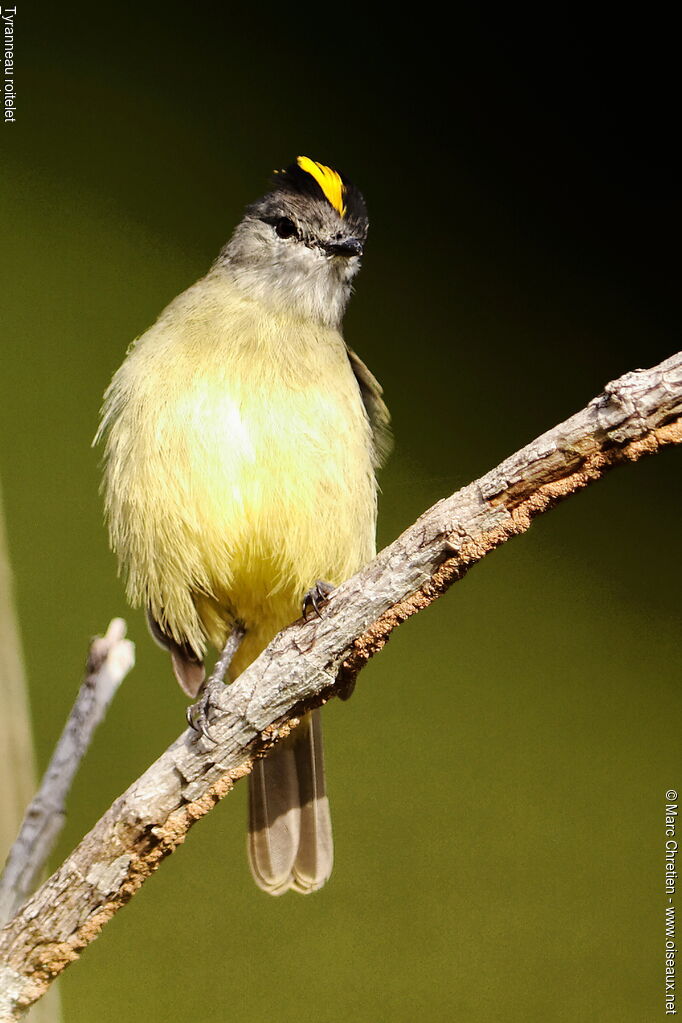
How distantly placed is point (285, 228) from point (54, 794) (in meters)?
0.97

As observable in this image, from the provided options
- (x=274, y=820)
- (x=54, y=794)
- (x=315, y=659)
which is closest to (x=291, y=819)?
(x=274, y=820)

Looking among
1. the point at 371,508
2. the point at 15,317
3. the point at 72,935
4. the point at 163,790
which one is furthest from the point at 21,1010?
the point at 15,317

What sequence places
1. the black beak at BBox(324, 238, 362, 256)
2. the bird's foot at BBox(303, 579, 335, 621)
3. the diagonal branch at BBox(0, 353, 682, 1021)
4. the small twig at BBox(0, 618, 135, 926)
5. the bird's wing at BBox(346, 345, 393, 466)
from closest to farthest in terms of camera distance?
1. the small twig at BBox(0, 618, 135, 926)
2. the diagonal branch at BBox(0, 353, 682, 1021)
3. the bird's foot at BBox(303, 579, 335, 621)
4. the black beak at BBox(324, 238, 362, 256)
5. the bird's wing at BBox(346, 345, 393, 466)

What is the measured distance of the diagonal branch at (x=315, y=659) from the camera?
1.05 metres

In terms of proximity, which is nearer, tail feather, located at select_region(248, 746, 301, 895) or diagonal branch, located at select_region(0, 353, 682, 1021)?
diagonal branch, located at select_region(0, 353, 682, 1021)

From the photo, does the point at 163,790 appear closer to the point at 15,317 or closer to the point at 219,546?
the point at 219,546

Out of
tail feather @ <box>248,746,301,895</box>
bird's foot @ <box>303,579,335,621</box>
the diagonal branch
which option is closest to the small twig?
the diagonal branch

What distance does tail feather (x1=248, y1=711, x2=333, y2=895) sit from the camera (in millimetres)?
1655

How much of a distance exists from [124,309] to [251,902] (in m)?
1.15

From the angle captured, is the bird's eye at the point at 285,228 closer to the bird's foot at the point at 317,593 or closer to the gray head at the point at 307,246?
the gray head at the point at 307,246

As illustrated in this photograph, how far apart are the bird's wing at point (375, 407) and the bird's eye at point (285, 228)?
0.18 metres

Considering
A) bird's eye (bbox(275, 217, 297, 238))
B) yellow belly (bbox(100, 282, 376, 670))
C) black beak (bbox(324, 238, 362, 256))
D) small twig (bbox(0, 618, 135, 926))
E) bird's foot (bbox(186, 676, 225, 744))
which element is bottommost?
small twig (bbox(0, 618, 135, 926))

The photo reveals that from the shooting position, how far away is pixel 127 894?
1.18 metres

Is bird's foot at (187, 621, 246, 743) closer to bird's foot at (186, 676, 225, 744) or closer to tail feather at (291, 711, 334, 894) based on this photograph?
bird's foot at (186, 676, 225, 744)
